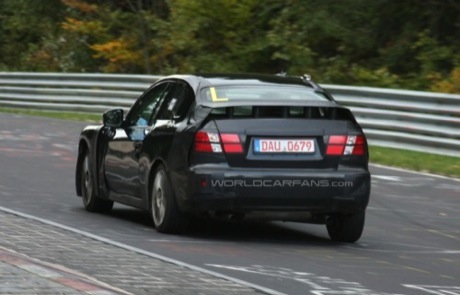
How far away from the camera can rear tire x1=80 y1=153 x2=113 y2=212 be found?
14.0 metres

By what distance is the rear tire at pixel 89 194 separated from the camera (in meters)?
14.0

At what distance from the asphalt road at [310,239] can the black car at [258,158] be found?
288 mm

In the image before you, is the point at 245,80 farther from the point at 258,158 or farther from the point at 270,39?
the point at 270,39

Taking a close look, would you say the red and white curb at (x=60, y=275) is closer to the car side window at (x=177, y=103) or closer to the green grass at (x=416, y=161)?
the car side window at (x=177, y=103)

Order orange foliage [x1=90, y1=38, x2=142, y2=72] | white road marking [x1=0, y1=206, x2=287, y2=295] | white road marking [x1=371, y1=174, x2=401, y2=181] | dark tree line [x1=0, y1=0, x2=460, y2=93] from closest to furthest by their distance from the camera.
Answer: white road marking [x1=0, y1=206, x2=287, y2=295], white road marking [x1=371, y1=174, x2=401, y2=181], dark tree line [x1=0, y1=0, x2=460, y2=93], orange foliage [x1=90, y1=38, x2=142, y2=72]

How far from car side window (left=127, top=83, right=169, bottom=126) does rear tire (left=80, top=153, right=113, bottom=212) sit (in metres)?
0.95

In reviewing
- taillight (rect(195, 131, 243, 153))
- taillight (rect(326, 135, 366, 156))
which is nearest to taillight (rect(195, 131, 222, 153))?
taillight (rect(195, 131, 243, 153))

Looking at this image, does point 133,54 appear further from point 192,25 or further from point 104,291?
point 104,291

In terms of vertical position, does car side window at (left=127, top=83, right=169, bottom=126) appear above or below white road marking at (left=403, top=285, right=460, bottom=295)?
above

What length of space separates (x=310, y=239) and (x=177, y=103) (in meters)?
1.65

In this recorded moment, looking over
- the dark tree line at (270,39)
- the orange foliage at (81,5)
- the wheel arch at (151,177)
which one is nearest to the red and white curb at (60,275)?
the wheel arch at (151,177)

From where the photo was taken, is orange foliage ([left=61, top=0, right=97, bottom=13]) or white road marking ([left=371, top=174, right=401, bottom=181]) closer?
white road marking ([left=371, top=174, right=401, bottom=181])

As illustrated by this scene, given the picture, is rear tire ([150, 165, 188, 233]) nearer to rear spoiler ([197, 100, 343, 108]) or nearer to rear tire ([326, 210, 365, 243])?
rear spoiler ([197, 100, 343, 108])

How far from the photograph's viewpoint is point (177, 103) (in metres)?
12.4
